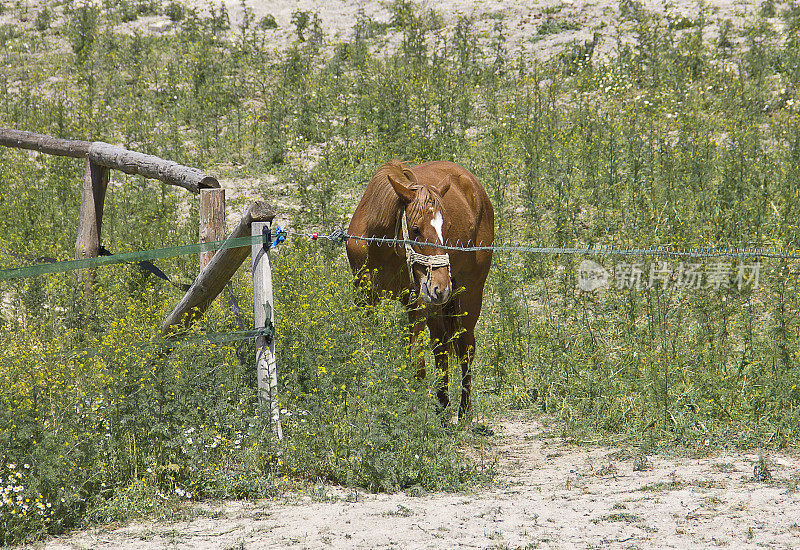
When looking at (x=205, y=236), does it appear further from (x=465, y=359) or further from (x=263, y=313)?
(x=465, y=359)

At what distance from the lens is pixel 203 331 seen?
17.6ft

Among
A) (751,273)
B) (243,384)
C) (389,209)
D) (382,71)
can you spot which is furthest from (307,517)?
(382,71)

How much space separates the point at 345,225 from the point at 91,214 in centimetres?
424

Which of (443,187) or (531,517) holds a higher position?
(443,187)

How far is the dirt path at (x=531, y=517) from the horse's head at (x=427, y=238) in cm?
134

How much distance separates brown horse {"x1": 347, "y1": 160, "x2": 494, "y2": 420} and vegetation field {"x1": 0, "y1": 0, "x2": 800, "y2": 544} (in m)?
0.39

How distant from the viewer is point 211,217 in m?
5.58

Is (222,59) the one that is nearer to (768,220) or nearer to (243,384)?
(768,220)

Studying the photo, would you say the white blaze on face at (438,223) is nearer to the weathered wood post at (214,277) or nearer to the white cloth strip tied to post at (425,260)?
the white cloth strip tied to post at (425,260)

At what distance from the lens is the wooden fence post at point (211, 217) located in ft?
18.2

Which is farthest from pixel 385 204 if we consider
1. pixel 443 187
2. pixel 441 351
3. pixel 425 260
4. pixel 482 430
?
pixel 482 430

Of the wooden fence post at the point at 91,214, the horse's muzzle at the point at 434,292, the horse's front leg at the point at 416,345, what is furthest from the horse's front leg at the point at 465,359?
the wooden fence post at the point at 91,214

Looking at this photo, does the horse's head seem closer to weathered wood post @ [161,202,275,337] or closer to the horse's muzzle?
the horse's muzzle

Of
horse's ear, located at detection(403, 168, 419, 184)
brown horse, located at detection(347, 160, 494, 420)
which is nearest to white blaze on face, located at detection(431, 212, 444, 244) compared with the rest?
brown horse, located at detection(347, 160, 494, 420)
